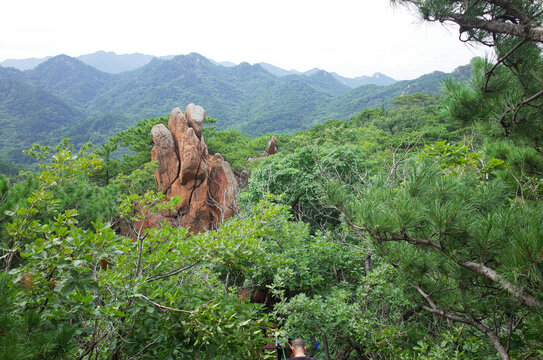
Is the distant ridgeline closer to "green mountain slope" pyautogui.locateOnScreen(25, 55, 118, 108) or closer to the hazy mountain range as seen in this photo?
"green mountain slope" pyautogui.locateOnScreen(25, 55, 118, 108)

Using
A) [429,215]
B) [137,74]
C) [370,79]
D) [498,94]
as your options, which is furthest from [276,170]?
[370,79]

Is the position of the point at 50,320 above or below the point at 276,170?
above

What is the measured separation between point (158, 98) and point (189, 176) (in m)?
66.9

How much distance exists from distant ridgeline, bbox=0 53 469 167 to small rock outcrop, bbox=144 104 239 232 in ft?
109

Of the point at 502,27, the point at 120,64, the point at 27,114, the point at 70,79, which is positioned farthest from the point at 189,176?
the point at 120,64

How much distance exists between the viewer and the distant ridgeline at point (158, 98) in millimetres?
48750

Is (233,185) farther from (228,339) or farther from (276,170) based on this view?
(228,339)

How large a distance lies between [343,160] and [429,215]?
6.66 m

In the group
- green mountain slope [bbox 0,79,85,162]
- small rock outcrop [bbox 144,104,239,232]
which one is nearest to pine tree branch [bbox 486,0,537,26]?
small rock outcrop [bbox 144,104,239,232]

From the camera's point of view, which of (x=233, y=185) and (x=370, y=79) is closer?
(x=233, y=185)

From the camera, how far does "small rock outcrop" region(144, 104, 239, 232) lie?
12016 mm

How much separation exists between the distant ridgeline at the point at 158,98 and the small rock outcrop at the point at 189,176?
33.2 meters

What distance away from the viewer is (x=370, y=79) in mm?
171000

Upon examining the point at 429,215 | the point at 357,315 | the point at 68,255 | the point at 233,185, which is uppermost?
the point at 429,215
